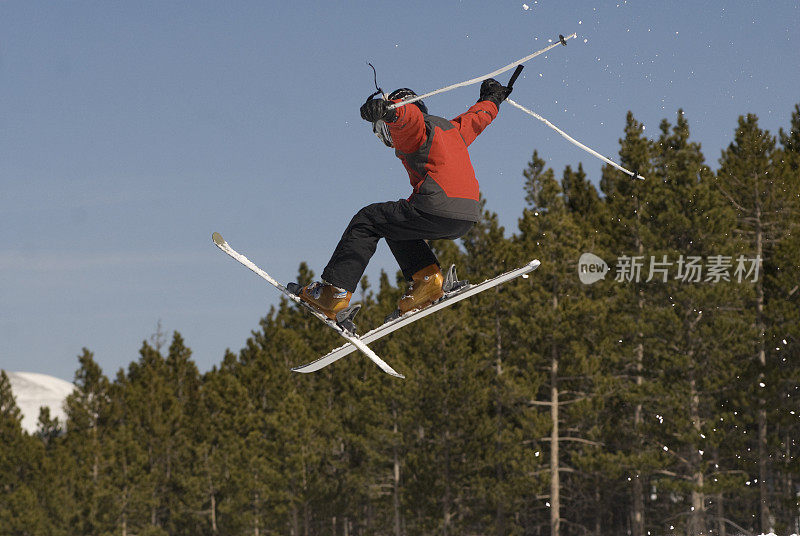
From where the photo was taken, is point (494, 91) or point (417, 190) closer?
point (417, 190)

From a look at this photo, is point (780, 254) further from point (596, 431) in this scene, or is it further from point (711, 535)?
point (711, 535)

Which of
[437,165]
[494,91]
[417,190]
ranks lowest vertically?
[417,190]

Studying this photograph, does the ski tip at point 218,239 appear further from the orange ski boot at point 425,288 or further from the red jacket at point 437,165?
the red jacket at point 437,165

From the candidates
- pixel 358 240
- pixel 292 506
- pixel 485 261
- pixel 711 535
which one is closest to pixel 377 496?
pixel 292 506

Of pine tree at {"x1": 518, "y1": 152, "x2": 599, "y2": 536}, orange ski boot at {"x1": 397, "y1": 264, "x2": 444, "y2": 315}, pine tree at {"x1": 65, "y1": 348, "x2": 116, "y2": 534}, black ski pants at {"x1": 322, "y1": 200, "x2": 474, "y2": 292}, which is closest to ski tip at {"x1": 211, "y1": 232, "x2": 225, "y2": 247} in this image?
black ski pants at {"x1": 322, "y1": 200, "x2": 474, "y2": 292}

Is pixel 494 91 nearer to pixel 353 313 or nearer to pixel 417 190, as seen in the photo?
pixel 417 190

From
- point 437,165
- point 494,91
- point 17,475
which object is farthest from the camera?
point 17,475

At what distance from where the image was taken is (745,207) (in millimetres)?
30547

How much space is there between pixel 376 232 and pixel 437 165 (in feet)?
2.17

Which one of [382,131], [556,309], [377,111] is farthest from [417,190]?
[556,309]

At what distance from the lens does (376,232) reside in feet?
19.1

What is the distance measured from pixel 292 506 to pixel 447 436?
39.4ft

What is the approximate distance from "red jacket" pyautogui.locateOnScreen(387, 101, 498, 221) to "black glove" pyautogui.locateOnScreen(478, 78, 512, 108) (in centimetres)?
59

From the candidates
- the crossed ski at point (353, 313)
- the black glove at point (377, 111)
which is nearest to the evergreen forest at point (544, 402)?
the crossed ski at point (353, 313)
